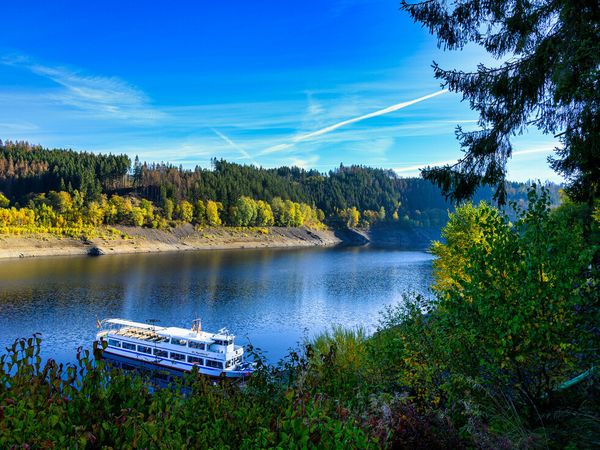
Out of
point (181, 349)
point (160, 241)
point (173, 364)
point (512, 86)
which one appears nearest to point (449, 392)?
point (512, 86)

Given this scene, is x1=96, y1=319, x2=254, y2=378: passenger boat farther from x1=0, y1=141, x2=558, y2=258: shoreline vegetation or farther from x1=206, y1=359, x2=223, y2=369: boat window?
x1=0, y1=141, x2=558, y2=258: shoreline vegetation

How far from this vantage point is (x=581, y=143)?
8383mm

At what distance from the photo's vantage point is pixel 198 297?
58.0 m

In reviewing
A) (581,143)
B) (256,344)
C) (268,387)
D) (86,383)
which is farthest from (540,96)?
(256,344)

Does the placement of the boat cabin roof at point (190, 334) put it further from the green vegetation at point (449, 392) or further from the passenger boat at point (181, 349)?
the green vegetation at point (449, 392)

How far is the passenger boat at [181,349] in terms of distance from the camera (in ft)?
101

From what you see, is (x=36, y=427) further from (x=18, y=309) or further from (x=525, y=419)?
Result: (x=18, y=309)

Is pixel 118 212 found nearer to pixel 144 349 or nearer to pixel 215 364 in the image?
pixel 144 349

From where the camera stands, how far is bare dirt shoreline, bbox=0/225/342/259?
112 meters

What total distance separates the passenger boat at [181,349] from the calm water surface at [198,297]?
3.13m

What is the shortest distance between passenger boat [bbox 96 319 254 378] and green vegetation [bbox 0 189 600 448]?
73.1 feet

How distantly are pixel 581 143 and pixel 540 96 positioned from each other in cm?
225

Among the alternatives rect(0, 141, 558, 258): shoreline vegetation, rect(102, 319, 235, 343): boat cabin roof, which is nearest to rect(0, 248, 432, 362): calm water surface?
rect(102, 319, 235, 343): boat cabin roof

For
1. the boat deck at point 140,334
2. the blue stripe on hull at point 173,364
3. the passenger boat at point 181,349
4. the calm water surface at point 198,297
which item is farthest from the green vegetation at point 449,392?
the boat deck at point 140,334
